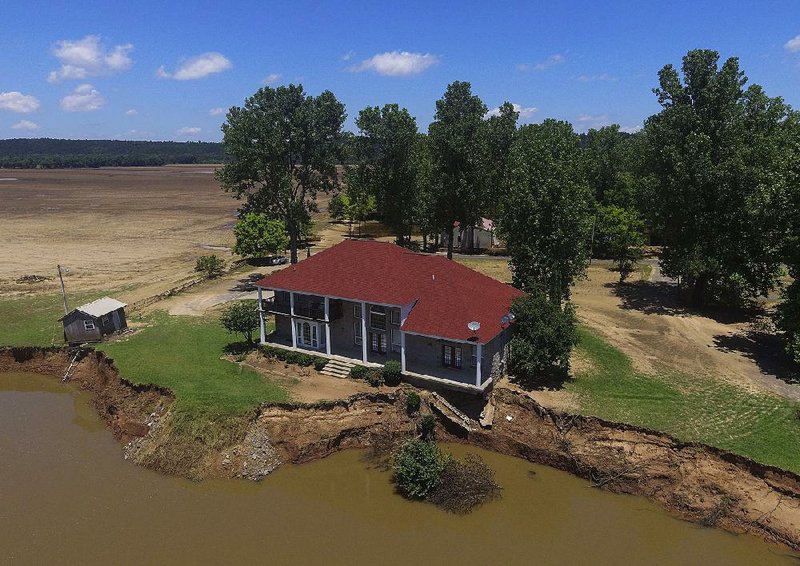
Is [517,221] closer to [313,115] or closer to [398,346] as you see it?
[398,346]

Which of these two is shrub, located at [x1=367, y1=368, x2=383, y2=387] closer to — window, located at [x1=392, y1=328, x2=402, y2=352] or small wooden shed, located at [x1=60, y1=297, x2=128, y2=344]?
window, located at [x1=392, y1=328, x2=402, y2=352]

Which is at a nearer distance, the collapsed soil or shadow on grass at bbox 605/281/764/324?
the collapsed soil

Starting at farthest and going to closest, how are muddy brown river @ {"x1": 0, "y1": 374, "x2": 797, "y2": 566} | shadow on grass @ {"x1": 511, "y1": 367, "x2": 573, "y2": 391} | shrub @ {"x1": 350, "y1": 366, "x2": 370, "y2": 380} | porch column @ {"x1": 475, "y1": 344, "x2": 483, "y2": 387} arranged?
shrub @ {"x1": 350, "y1": 366, "x2": 370, "y2": 380}, shadow on grass @ {"x1": 511, "y1": 367, "x2": 573, "y2": 391}, porch column @ {"x1": 475, "y1": 344, "x2": 483, "y2": 387}, muddy brown river @ {"x1": 0, "y1": 374, "x2": 797, "y2": 566}

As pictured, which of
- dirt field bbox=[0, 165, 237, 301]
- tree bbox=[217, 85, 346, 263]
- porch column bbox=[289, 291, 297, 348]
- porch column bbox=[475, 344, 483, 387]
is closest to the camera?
porch column bbox=[475, 344, 483, 387]

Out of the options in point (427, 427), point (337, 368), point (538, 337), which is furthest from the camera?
point (337, 368)

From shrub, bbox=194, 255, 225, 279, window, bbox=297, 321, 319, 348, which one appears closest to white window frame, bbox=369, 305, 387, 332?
window, bbox=297, 321, 319, 348

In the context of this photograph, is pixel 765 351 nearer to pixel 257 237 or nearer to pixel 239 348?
pixel 239 348

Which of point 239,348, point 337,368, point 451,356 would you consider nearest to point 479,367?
point 451,356

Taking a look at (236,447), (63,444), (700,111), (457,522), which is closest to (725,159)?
(700,111)
